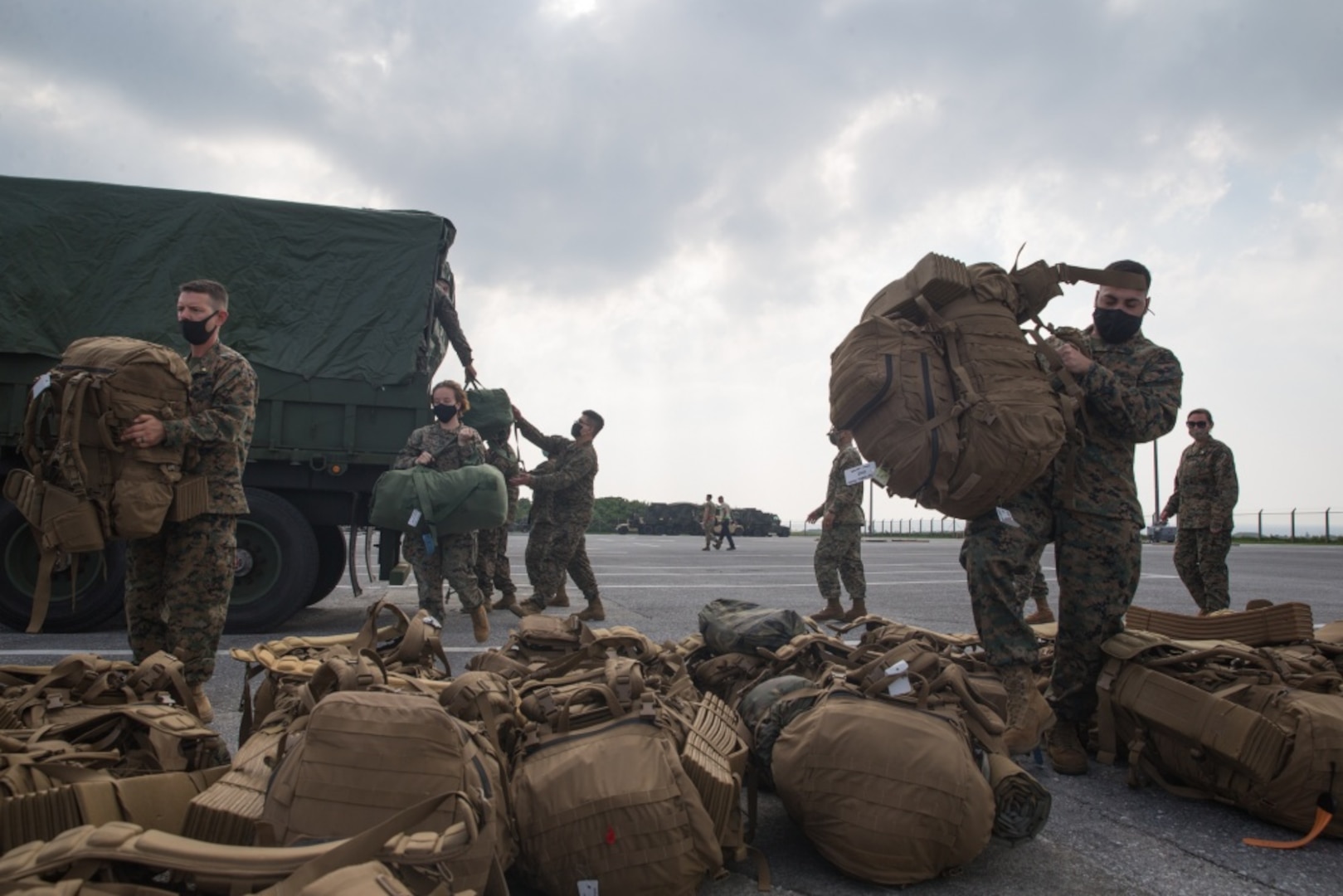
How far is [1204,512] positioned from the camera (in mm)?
8211

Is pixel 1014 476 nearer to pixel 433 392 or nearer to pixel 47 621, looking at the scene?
pixel 433 392

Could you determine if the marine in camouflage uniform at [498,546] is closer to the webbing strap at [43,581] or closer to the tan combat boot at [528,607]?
the tan combat boot at [528,607]

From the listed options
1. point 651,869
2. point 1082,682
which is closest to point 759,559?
point 1082,682

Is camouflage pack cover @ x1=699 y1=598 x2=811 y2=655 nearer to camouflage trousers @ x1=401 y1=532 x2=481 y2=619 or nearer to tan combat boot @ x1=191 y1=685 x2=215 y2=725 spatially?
tan combat boot @ x1=191 y1=685 x2=215 y2=725

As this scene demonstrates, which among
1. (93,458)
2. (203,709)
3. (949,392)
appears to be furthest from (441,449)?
(949,392)

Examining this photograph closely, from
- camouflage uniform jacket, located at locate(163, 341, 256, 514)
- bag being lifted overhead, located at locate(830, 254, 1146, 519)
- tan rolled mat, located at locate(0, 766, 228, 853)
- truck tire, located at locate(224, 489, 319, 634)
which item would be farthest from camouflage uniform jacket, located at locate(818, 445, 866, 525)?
tan rolled mat, located at locate(0, 766, 228, 853)

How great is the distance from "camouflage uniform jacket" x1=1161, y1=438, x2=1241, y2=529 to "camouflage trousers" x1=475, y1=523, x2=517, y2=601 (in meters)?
6.34

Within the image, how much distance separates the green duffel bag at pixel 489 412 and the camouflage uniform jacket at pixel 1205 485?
636cm

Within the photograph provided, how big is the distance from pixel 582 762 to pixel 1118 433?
2.54 m

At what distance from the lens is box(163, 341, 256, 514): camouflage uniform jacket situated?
387cm

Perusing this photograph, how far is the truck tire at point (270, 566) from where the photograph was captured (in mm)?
6547

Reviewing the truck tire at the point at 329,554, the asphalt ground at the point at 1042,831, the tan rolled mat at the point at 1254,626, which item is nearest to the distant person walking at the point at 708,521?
the asphalt ground at the point at 1042,831

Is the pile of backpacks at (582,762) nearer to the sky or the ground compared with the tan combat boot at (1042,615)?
nearer to the sky

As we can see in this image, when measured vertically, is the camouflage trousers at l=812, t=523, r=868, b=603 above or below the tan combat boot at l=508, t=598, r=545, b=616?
above
